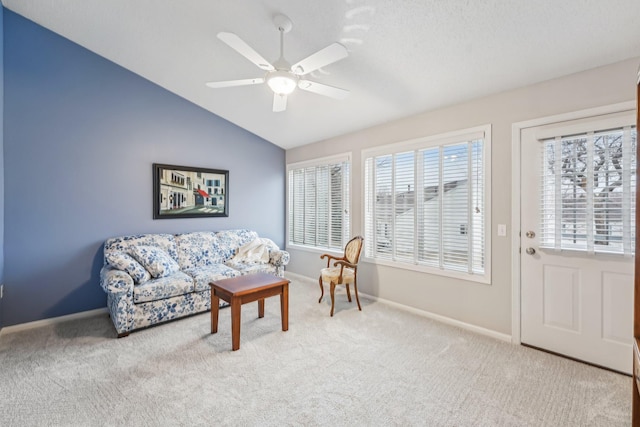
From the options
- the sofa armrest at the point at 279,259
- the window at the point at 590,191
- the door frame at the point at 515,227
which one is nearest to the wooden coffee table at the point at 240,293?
the sofa armrest at the point at 279,259

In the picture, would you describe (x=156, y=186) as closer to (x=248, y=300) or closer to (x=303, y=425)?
(x=248, y=300)

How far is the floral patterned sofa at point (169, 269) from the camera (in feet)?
9.41

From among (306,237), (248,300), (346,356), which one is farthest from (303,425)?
(306,237)

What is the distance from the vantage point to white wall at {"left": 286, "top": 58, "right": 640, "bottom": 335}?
2.32 metres

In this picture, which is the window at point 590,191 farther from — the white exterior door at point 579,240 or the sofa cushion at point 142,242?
the sofa cushion at point 142,242

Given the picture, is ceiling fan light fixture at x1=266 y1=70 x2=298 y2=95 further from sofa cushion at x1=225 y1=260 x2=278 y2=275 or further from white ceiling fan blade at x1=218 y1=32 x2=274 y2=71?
sofa cushion at x1=225 y1=260 x2=278 y2=275

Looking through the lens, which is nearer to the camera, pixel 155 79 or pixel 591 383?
pixel 591 383

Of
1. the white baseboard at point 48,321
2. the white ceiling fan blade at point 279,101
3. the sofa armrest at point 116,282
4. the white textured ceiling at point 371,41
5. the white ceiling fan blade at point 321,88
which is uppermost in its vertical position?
the white textured ceiling at point 371,41

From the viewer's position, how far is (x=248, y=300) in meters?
2.73

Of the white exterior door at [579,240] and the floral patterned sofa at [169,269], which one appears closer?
the white exterior door at [579,240]

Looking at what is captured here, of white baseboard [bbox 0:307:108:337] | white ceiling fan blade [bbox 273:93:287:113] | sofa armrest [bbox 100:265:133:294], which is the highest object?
white ceiling fan blade [bbox 273:93:287:113]

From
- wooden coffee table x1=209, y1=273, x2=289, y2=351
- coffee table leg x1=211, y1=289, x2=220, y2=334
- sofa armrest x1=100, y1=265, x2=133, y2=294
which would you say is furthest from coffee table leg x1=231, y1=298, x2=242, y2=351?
sofa armrest x1=100, y1=265, x2=133, y2=294

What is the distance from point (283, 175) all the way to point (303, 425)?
4279 millimetres

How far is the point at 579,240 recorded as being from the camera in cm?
239
